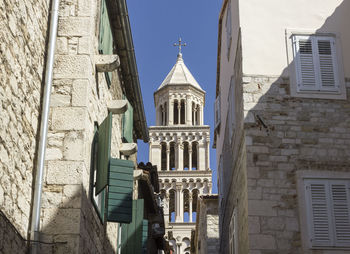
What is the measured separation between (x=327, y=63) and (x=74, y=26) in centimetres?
631

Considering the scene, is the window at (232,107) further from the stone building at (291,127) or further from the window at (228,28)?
the window at (228,28)

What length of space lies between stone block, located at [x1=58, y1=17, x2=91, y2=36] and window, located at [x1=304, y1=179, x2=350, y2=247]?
5.49 metres

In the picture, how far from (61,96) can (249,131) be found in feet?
16.2

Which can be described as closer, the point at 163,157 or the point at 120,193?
the point at 120,193

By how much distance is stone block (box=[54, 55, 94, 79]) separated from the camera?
9.58 m

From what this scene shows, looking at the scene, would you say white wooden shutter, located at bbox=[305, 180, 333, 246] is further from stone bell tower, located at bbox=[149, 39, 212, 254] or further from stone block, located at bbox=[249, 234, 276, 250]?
stone bell tower, located at bbox=[149, 39, 212, 254]

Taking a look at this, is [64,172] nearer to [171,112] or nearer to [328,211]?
[328,211]

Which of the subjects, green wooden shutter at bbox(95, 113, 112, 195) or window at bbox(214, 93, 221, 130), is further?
window at bbox(214, 93, 221, 130)

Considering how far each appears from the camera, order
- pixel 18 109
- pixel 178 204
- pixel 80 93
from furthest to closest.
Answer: pixel 178 204
pixel 80 93
pixel 18 109

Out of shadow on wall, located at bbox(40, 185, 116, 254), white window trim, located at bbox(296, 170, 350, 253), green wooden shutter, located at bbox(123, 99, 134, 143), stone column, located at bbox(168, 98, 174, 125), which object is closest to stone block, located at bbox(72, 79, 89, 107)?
shadow on wall, located at bbox(40, 185, 116, 254)

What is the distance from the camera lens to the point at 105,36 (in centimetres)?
1159

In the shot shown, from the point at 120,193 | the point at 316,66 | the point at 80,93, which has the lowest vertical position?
the point at 120,193

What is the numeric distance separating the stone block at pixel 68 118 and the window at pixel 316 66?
19.0ft

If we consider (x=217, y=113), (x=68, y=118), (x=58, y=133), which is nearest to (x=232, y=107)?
(x=217, y=113)
